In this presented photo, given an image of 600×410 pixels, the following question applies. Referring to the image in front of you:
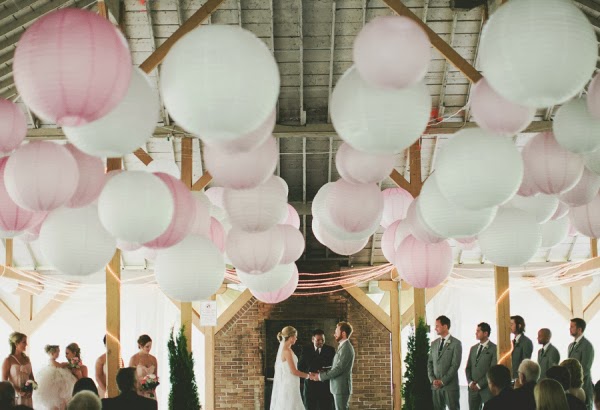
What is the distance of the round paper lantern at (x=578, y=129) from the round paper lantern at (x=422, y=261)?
4.78 ft

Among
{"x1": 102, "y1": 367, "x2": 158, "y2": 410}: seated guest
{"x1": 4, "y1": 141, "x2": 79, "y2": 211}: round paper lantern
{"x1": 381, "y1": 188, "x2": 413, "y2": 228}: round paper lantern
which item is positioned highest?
{"x1": 381, "y1": 188, "x2": 413, "y2": 228}: round paper lantern

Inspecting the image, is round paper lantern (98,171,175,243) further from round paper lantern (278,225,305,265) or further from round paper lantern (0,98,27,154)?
round paper lantern (278,225,305,265)

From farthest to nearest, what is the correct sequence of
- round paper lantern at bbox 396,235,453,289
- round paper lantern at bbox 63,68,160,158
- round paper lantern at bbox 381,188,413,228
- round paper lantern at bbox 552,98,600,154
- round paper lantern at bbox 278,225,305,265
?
1. round paper lantern at bbox 381,188,413,228
2. round paper lantern at bbox 278,225,305,265
3. round paper lantern at bbox 396,235,453,289
4. round paper lantern at bbox 552,98,600,154
5. round paper lantern at bbox 63,68,160,158

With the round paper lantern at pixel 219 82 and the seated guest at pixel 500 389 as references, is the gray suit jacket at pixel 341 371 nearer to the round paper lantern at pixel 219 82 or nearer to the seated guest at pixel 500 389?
the seated guest at pixel 500 389

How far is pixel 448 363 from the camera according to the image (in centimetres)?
838

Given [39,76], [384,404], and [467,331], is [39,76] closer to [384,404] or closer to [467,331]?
[384,404]

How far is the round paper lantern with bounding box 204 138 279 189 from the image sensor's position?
4.06 meters

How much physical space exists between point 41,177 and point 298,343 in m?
9.77

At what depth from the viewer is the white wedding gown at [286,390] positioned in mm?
9281

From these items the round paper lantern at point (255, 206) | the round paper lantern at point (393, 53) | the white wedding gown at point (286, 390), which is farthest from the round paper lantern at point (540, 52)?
the white wedding gown at point (286, 390)

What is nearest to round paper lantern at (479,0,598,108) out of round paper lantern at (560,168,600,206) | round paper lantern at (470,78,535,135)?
round paper lantern at (470,78,535,135)

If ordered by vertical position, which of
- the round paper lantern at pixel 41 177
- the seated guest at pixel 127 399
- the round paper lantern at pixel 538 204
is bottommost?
the seated guest at pixel 127 399

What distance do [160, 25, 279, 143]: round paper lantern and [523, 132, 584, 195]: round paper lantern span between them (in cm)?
Result: 192

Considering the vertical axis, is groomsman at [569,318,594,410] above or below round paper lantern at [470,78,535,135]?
below
